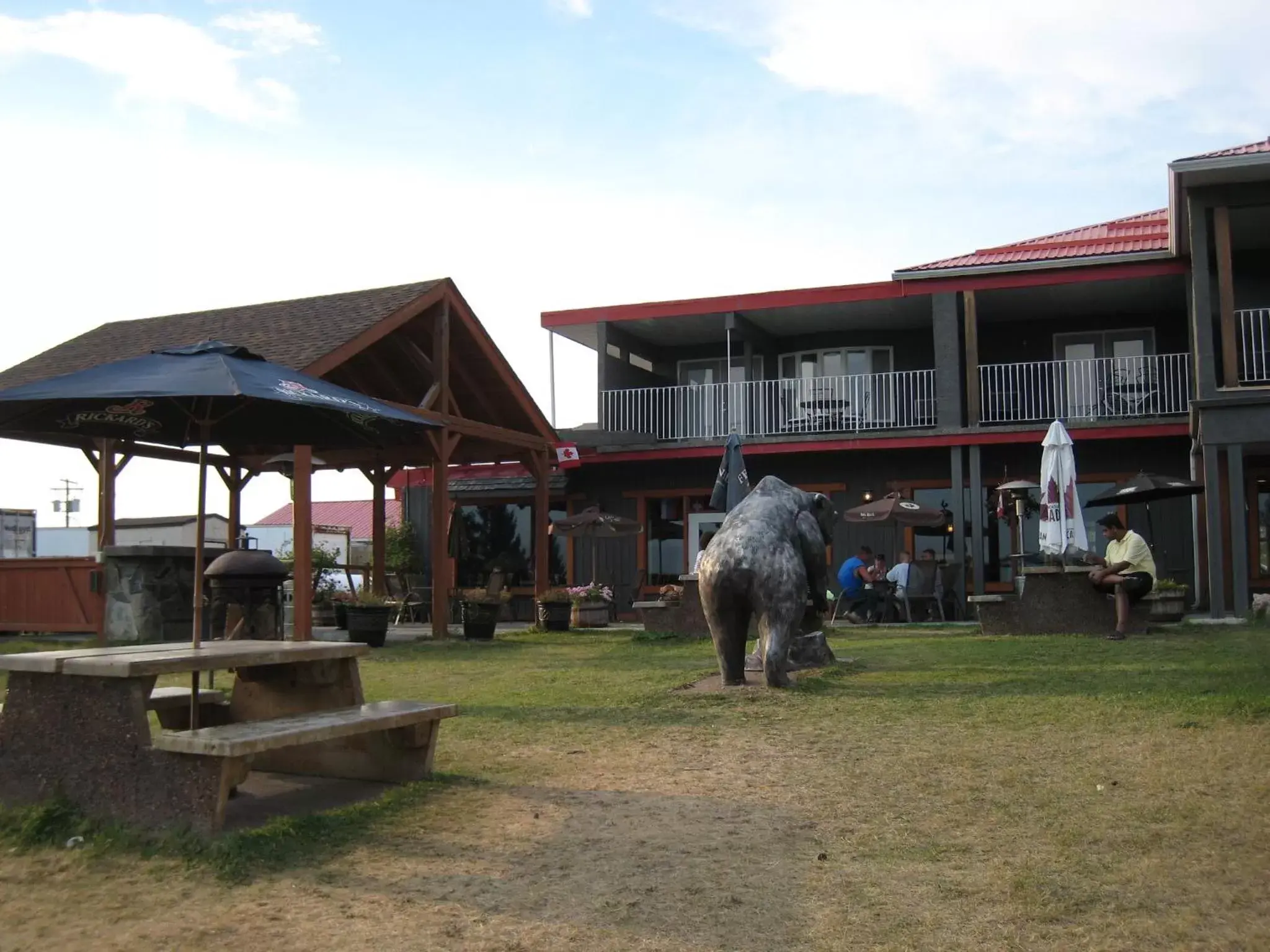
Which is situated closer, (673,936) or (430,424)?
(673,936)

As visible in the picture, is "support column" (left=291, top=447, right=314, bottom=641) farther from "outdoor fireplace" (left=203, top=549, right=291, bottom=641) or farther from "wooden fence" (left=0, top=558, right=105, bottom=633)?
"wooden fence" (left=0, top=558, right=105, bottom=633)

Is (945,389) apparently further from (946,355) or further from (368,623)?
(368,623)

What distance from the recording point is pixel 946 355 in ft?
63.1

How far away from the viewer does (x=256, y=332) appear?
14.3 metres

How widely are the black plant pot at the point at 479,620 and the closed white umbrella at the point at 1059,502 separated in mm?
6067

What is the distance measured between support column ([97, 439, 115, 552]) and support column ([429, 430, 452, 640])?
3776 millimetres

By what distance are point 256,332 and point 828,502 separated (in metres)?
8.27

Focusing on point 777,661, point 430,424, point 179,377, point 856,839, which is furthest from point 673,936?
point 777,661

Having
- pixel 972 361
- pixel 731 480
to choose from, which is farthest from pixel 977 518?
pixel 731 480

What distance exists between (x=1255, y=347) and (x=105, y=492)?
1475cm

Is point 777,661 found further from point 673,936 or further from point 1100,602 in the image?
point 1100,602

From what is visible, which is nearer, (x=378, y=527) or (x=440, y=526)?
(x=440, y=526)

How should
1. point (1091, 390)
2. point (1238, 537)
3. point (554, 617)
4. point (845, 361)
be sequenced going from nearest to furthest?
point (1238, 537), point (554, 617), point (1091, 390), point (845, 361)

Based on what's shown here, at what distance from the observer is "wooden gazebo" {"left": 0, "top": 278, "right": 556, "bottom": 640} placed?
13.0 meters
